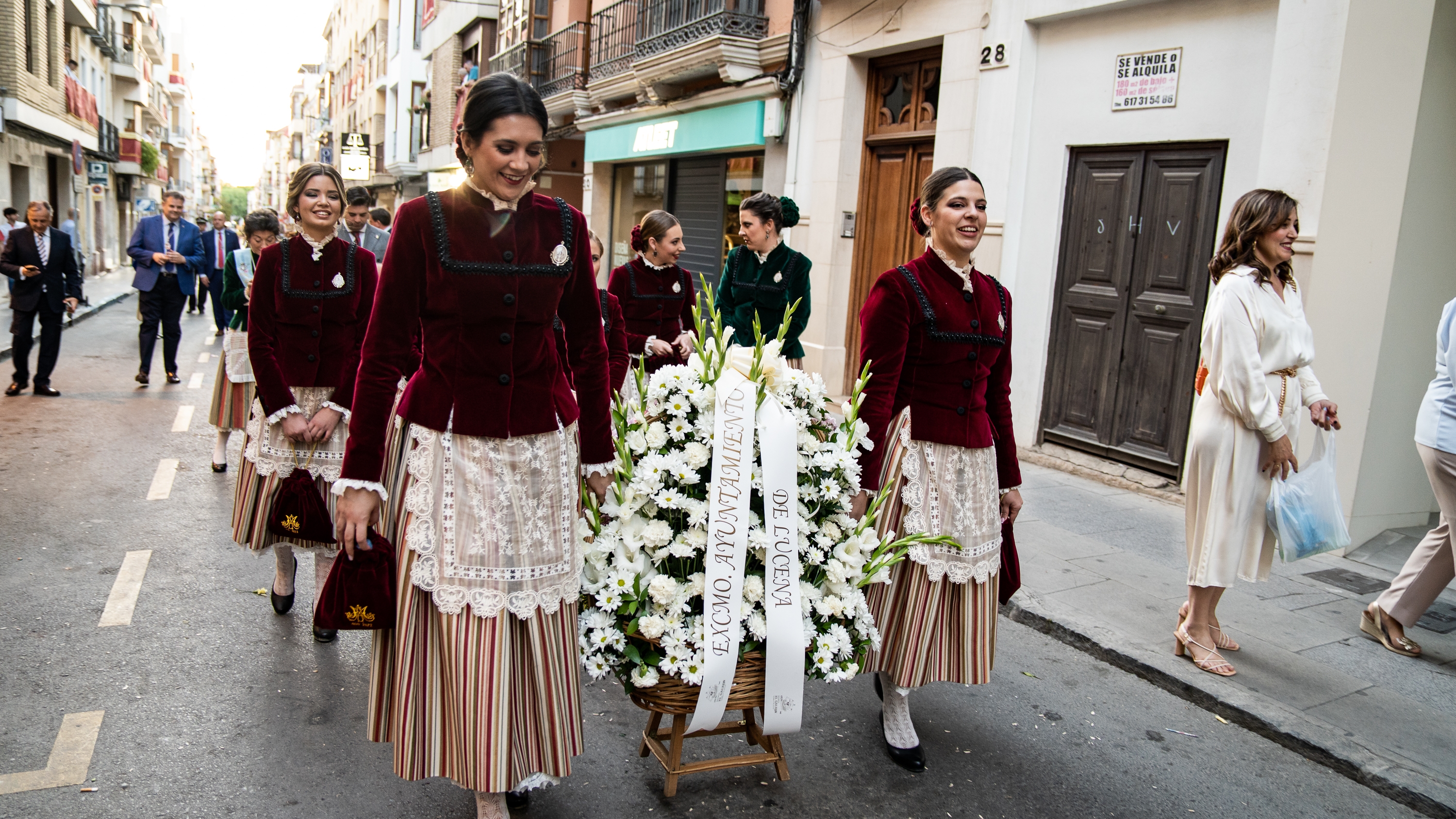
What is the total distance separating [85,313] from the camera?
19516 millimetres

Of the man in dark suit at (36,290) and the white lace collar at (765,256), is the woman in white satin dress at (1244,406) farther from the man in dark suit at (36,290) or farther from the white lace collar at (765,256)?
the man in dark suit at (36,290)

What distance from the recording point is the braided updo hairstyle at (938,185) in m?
3.50

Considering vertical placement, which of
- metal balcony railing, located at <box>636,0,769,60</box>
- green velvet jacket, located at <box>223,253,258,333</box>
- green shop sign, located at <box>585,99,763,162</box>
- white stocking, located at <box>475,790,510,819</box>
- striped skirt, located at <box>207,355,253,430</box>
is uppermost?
metal balcony railing, located at <box>636,0,769,60</box>

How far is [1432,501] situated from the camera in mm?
7039

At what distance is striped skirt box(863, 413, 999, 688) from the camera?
3.50 meters

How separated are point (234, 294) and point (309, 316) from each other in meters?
3.13

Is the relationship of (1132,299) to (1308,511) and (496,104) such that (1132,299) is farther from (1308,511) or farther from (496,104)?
(496,104)

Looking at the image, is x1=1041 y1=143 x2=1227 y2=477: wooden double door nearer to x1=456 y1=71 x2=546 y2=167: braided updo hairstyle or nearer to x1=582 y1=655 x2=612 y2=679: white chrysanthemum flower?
x1=582 y1=655 x2=612 y2=679: white chrysanthemum flower

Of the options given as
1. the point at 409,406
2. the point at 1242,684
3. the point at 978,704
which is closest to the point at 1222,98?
the point at 1242,684

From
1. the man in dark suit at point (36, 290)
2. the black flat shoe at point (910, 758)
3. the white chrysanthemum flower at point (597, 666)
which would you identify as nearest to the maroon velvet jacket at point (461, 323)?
the white chrysanthemum flower at point (597, 666)

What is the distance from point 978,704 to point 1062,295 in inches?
211

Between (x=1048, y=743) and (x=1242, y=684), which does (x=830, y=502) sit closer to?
(x=1048, y=743)

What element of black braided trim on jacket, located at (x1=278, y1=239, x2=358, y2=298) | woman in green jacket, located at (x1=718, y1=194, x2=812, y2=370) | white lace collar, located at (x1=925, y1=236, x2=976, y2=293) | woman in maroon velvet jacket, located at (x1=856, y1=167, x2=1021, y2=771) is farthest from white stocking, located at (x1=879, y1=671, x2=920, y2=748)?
woman in green jacket, located at (x1=718, y1=194, x2=812, y2=370)

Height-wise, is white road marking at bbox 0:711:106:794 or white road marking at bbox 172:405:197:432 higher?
white road marking at bbox 0:711:106:794
